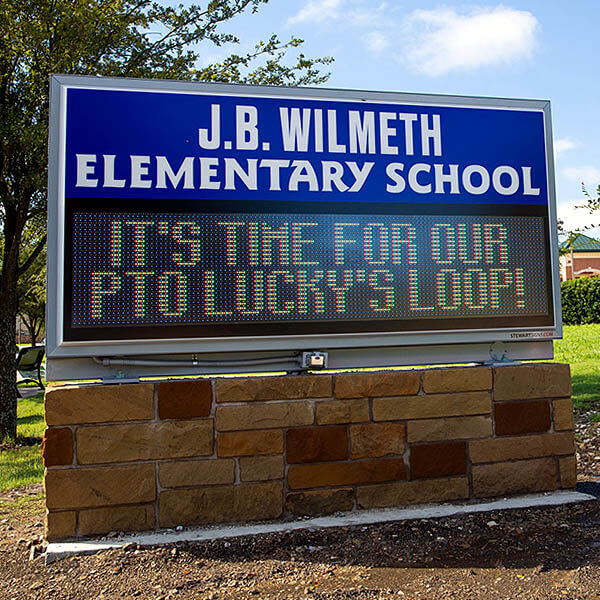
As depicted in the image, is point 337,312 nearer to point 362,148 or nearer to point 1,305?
point 362,148

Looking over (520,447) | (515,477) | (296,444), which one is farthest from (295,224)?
(515,477)

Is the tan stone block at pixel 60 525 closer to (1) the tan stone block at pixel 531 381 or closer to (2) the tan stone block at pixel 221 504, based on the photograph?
(2) the tan stone block at pixel 221 504

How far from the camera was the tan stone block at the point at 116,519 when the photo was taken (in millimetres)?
4004

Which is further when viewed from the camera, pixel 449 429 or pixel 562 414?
pixel 562 414

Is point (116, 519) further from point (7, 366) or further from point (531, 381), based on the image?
point (7, 366)

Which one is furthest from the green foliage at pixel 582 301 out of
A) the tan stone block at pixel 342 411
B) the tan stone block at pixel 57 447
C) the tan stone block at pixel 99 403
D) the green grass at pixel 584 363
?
the tan stone block at pixel 57 447

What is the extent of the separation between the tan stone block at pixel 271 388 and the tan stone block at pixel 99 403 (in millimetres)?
475

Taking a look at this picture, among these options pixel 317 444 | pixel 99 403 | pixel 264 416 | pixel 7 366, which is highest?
pixel 7 366

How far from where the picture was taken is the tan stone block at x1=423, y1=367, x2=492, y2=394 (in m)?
4.55

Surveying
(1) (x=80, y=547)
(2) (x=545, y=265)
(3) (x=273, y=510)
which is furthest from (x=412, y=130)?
(1) (x=80, y=547)

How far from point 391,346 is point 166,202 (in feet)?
6.03

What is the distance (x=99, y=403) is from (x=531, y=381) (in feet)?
10.1

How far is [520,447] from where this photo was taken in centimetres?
472

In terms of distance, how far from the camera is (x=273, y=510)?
14.0ft
